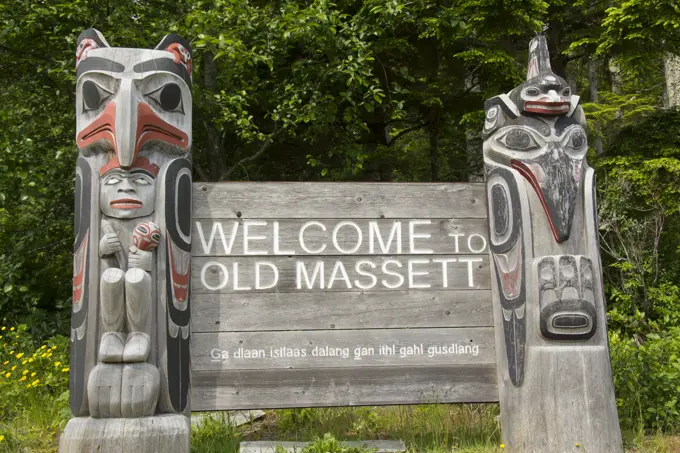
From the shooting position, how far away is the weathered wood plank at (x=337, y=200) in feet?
15.1

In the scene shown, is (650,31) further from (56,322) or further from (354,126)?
(56,322)

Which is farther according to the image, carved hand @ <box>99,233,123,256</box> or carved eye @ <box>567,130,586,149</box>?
carved eye @ <box>567,130,586,149</box>

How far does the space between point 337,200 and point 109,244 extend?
5.44 feet

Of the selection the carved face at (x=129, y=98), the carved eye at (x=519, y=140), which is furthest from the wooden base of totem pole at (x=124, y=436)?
the carved eye at (x=519, y=140)

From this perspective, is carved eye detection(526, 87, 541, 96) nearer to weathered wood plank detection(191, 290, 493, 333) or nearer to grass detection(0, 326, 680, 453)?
weathered wood plank detection(191, 290, 493, 333)

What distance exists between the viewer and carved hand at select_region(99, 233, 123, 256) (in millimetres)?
3916

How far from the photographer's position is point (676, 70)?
11.9 meters

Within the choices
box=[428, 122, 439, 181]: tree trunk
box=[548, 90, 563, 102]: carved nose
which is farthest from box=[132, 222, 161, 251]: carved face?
box=[428, 122, 439, 181]: tree trunk

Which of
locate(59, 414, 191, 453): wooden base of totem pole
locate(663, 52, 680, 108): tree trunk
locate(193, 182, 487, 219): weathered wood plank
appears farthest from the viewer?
locate(663, 52, 680, 108): tree trunk

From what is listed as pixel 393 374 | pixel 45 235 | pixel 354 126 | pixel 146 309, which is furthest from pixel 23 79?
pixel 393 374

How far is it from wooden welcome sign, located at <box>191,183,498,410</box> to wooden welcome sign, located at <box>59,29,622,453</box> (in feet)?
0.03

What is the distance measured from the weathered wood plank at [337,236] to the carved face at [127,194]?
550 millimetres

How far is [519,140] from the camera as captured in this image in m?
4.55

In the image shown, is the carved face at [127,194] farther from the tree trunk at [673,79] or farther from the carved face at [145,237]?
the tree trunk at [673,79]
